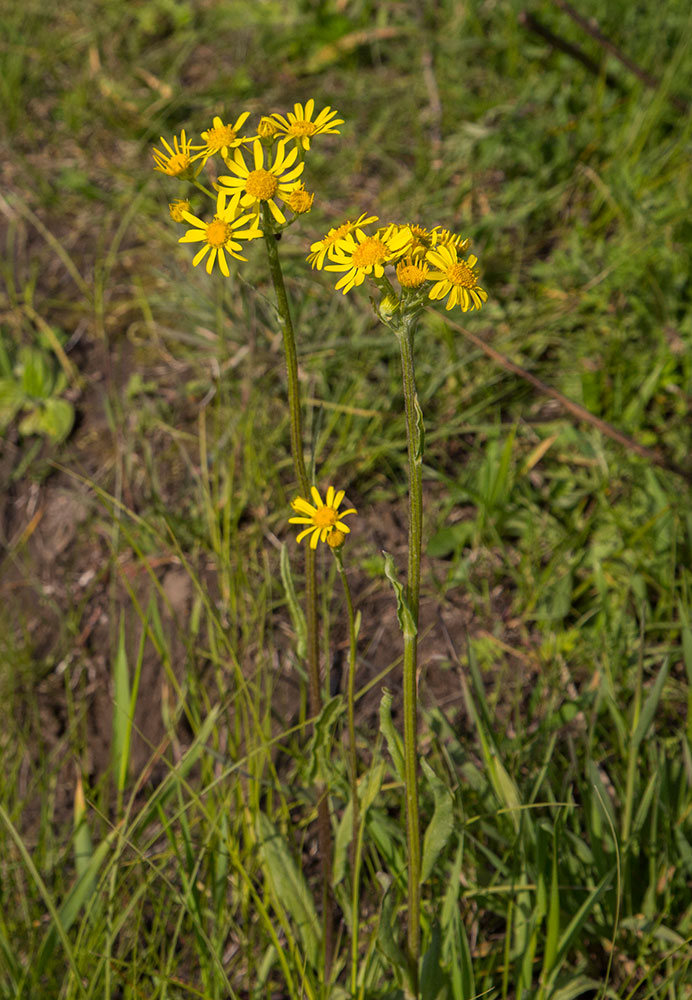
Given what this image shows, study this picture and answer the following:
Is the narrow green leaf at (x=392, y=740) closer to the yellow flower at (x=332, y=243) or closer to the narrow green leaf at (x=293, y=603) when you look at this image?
the narrow green leaf at (x=293, y=603)

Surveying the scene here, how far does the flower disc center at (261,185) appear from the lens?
1154 mm

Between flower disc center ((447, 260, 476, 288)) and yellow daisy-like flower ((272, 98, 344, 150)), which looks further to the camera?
yellow daisy-like flower ((272, 98, 344, 150))

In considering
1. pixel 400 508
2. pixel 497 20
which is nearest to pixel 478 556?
pixel 400 508

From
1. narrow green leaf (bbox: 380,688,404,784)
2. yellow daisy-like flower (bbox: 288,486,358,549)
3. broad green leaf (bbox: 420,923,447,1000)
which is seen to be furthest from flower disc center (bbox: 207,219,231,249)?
broad green leaf (bbox: 420,923,447,1000)

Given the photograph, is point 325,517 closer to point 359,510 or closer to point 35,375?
point 359,510

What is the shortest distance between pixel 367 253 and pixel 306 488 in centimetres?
40

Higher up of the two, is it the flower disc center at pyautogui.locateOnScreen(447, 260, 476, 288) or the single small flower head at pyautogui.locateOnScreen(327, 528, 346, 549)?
the flower disc center at pyautogui.locateOnScreen(447, 260, 476, 288)

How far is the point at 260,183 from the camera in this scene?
116cm

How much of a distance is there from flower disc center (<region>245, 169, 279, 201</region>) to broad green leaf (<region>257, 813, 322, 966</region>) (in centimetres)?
114

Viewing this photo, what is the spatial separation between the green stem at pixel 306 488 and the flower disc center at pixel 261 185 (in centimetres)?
1

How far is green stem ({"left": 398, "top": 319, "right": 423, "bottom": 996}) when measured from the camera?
1.08 meters

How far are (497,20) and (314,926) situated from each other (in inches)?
132

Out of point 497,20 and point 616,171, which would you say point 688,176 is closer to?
point 616,171

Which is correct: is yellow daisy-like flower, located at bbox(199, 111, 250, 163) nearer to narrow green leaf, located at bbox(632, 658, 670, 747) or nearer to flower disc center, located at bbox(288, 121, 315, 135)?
flower disc center, located at bbox(288, 121, 315, 135)
